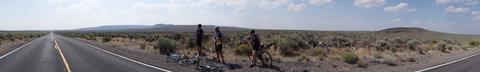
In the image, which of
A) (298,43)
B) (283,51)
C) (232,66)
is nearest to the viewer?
(232,66)

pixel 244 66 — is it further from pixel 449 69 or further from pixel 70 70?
pixel 449 69

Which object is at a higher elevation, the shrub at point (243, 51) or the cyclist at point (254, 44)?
the cyclist at point (254, 44)

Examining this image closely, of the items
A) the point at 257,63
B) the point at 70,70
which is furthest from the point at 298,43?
the point at 70,70

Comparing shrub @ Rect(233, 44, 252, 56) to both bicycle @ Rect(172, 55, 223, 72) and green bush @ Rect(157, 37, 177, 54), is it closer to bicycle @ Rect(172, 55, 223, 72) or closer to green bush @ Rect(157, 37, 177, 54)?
green bush @ Rect(157, 37, 177, 54)

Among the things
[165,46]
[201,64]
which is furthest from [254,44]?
[165,46]

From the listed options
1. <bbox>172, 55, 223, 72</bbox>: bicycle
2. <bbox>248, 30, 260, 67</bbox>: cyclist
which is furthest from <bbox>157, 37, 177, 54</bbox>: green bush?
<bbox>248, 30, 260, 67</bbox>: cyclist

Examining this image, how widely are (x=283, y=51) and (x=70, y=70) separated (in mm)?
12944

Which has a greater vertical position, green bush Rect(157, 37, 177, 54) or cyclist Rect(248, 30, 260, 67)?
cyclist Rect(248, 30, 260, 67)

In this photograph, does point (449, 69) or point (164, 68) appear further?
point (449, 69)

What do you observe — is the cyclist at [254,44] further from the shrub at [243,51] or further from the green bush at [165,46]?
the green bush at [165,46]

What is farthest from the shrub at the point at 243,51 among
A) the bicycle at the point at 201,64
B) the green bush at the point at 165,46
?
the bicycle at the point at 201,64

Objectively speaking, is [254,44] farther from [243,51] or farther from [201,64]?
[243,51]

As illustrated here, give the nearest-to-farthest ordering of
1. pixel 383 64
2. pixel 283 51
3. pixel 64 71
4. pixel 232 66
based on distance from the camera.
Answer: pixel 64 71 → pixel 232 66 → pixel 383 64 → pixel 283 51

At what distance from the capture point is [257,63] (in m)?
18.1
